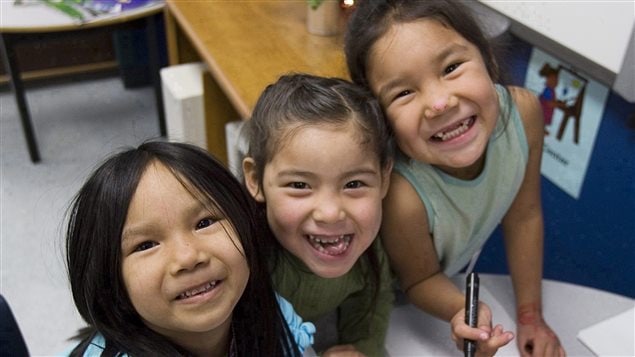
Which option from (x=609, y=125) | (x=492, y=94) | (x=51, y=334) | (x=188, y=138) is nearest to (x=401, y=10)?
(x=492, y=94)

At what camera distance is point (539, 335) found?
36.1 inches

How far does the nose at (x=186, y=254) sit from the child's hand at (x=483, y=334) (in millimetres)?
336

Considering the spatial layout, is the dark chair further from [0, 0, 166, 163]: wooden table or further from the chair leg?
the chair leg

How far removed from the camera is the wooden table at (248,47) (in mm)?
1251

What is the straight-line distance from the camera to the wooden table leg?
201cm

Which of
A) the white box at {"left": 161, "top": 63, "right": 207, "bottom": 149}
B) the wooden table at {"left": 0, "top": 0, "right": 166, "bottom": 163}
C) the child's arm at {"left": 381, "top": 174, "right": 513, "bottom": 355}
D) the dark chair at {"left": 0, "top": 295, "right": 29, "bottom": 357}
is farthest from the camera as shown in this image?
the wooden table at {"left": 0, "top": 0, "right": 166, "bottom": 163}

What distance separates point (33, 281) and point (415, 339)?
1283 millimetres

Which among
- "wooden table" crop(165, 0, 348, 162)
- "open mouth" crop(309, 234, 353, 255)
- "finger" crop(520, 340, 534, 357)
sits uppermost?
"open mouth" crop(309, 234, 353, 255)

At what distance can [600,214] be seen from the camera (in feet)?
4.27

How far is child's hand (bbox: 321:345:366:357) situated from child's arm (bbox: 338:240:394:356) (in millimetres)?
13

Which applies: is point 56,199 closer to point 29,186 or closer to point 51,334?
point 29,186

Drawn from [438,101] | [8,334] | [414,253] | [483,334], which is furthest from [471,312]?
[8,334]

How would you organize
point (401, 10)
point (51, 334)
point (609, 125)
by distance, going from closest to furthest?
point (401, 10), point (609, 125), point (51, 334)

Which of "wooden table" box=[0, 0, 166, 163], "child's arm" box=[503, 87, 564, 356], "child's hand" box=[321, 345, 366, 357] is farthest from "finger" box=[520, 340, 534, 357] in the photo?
"wooden table" box=[0, 0, 166, 163]
